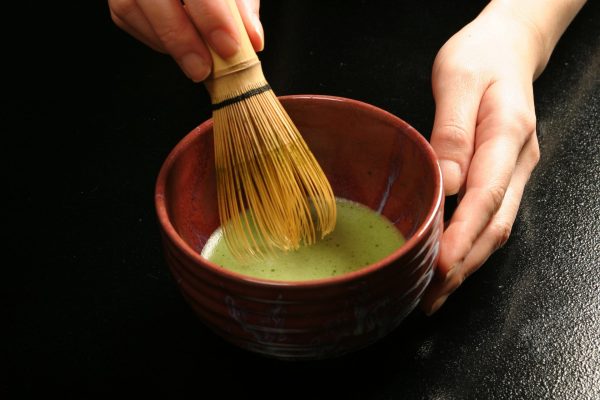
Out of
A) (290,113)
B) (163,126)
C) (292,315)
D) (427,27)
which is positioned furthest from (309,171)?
(427,27)

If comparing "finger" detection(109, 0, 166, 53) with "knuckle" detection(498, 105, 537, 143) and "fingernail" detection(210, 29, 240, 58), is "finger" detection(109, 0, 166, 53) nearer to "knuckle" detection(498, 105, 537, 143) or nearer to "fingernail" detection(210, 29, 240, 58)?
"fingernail" detection(210, 29, 240, 58)

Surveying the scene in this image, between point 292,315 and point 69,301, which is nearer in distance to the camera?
point 292,315

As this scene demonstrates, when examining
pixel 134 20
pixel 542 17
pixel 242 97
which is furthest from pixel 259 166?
pixel 542 17

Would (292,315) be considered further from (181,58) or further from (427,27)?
(427,27)

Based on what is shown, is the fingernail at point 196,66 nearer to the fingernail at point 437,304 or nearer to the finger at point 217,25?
the finger at point 217,25

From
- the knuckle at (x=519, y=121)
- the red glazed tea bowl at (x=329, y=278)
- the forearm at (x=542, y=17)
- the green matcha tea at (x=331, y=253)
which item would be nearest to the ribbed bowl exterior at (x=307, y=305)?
the red glazed tea bowl at (x=329, y=278)

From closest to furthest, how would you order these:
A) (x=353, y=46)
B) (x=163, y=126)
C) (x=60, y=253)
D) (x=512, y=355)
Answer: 1. (x=512, y=355)
2. (x=60, y=253)
3. (x=163, y=126)
4. (x=353, y=46)

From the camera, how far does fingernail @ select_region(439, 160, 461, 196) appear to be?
0.71m

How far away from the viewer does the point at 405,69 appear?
3.10ft

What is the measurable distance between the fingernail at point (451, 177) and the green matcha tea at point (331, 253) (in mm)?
62

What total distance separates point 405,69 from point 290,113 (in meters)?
0.29

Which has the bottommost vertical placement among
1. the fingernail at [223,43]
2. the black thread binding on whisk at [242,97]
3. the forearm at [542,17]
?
the forearm at [542,17]

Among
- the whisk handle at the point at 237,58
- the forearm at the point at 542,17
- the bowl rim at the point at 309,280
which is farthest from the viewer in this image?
the forearm at the point at 542,17

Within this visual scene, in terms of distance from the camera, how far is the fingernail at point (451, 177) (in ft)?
2.33
